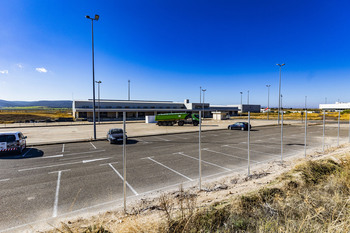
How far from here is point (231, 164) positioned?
11461 mm

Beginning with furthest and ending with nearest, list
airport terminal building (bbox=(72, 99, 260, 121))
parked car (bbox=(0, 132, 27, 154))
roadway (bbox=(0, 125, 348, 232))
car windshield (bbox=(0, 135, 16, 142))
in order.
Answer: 1. airport terminal building (bbox=(72, 99, 260, 121))
2. car windshield (bbox=(0, 135, 16, 142))
3. parked car (bbox=(0, 132, 27, 154))
4. roadway (bbox=(0, 125, 348, 232))

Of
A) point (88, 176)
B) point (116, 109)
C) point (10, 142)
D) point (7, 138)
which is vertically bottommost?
point (88, 176)

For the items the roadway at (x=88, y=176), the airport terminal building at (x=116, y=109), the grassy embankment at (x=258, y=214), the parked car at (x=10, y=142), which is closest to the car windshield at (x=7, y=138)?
the parked car at (x=10, y=142)

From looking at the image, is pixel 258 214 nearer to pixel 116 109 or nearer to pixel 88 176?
pixel 88 176

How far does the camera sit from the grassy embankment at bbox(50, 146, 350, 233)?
3939 mm

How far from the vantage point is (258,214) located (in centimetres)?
476

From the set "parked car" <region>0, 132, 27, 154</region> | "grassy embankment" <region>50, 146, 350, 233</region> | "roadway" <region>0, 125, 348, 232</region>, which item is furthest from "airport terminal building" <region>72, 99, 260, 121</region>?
"grassy embankment" <region>50, 146, 350, 233</region>

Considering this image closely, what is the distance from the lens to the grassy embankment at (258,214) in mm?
3939

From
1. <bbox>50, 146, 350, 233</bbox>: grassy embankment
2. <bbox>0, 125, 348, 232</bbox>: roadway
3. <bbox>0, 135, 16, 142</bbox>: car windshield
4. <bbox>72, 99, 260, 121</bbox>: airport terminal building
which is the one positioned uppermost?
<bbox>72, 99, 260, 121</bbox>: airport terminal building

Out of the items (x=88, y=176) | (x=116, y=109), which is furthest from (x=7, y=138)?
(x=116, y=109)

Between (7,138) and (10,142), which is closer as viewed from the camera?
(10,142)

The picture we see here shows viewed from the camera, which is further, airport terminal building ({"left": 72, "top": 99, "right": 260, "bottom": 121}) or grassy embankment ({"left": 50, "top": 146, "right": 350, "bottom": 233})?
airport terminal building ({"left": 72, "top": 99, "right": 260, "bottom": 121})

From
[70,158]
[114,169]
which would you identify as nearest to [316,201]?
[114,169]

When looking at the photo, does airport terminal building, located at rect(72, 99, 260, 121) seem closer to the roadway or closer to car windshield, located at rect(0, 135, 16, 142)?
car windshield, located at rect(0, 135, 16, 142)
